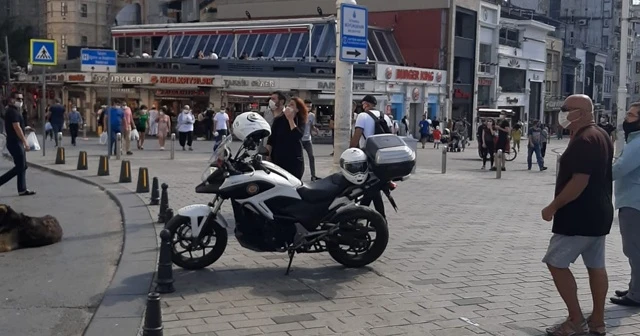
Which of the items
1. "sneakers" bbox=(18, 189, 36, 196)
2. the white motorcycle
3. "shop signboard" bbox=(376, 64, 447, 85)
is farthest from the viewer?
"shop signboard" bbox=(376, 64, 447, 85)

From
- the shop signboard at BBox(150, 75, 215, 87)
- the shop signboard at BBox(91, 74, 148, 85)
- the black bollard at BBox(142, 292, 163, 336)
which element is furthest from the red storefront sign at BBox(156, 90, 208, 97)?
the black bollard at BBox(142, 292, 163, 336)

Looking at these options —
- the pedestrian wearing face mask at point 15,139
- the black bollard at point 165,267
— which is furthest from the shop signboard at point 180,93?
the black bollard at point 165,267

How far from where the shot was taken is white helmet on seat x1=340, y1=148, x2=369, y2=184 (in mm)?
7578

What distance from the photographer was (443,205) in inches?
526

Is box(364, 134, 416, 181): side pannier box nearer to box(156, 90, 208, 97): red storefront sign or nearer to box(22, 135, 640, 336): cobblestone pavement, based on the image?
box(22, 135, 640, 336): cobblestone pavement

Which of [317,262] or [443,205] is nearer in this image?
[317,262]

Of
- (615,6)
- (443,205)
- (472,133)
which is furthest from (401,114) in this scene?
(615,6)

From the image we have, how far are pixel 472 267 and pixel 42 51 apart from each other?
1618cm

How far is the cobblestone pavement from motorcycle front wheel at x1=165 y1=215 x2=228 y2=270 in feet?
0.44

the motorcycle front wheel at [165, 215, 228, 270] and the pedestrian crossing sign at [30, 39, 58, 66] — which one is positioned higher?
the pedestrian crossing sign at [30, 39, 58, 66]

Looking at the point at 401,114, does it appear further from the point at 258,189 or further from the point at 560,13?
the point at 560,13

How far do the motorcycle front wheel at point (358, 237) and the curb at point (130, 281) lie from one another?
6.17 feet

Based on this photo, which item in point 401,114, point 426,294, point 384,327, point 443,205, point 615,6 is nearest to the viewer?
point 384,327

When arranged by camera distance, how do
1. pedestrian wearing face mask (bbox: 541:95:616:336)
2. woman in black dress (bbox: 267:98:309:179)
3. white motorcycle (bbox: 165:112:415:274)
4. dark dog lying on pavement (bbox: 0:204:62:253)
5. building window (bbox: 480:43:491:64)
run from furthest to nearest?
building window (bbox: 480:43:491:64) → woman in black dress (bbox: 267:98:309:179) → dark dog lying on pavement (bbox: 0:204:62:253) → white motorcycle (bbox: 165:112:415:274) → pedestrian wearing face mask (bbox: 541:95:616:336)
